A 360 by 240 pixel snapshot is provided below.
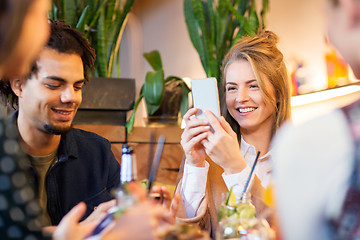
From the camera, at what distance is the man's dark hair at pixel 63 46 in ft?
5.11

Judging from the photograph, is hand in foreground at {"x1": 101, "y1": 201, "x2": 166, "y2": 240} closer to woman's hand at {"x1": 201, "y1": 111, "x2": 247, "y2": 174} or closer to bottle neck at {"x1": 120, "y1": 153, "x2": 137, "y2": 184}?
bottle neck at {"x1": 120, "y1": 153, "x2": 137, "y2": 184}

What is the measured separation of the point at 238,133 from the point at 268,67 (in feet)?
1.11

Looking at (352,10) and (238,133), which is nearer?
(352,10)

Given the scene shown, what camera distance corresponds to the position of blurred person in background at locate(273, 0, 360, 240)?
23.6 inches

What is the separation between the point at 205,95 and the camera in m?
1.54

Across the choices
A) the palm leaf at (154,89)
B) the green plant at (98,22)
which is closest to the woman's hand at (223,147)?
the palm leaf at (154,89)

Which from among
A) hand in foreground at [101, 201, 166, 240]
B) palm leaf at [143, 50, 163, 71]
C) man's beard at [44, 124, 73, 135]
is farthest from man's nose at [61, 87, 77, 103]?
palm leaf at [143, 50, 163, 71]

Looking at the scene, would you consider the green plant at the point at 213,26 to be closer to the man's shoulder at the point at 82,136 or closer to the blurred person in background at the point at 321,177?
the man's shoulder at the point at 82,136

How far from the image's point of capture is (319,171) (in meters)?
0.62

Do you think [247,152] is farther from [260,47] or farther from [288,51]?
[288,51]

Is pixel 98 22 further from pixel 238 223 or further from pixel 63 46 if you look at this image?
pixel 238 223

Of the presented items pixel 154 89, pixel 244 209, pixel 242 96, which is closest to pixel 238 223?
pixel 244 209

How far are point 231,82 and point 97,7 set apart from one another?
60.2 inches

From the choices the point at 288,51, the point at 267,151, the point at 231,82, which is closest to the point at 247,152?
the point at 267,151
